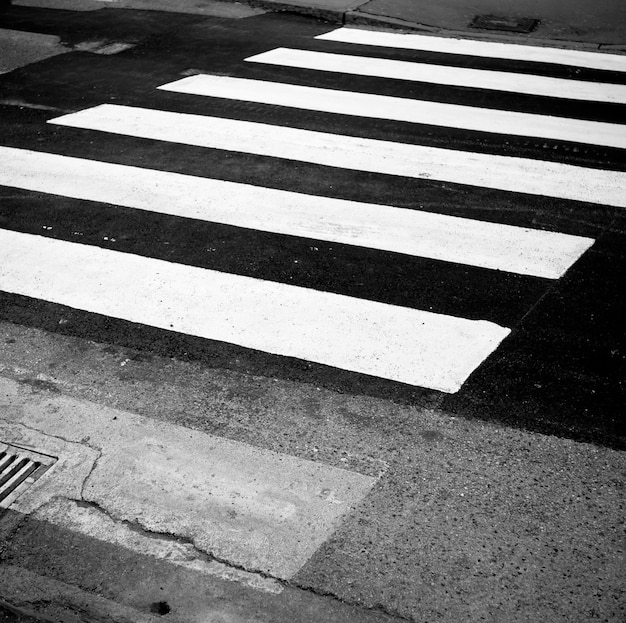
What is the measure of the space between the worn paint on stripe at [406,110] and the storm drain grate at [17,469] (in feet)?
17.9

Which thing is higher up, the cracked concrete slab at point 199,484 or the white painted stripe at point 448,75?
the white painted stripe at point 448,75

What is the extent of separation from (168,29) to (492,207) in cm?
682

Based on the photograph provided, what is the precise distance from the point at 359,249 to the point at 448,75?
173 inches

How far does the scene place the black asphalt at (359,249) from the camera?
497cm

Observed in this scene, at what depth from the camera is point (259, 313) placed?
5.62m

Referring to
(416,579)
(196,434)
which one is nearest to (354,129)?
(196,434)

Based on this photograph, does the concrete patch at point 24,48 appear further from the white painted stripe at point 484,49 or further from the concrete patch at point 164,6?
the white painted stripe at point 484,49

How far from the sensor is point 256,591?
3670mm

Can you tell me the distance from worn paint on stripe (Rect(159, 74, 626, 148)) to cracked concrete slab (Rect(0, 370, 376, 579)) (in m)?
5.11

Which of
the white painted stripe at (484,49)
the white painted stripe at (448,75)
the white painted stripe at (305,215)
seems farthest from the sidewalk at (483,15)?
the white painted stripe at (305,215)

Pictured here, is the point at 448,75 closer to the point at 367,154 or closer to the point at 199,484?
the point at 367,154

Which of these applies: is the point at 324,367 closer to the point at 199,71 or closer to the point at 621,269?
the point at 621,269

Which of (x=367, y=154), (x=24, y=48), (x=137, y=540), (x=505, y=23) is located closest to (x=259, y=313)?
(x=137, y=540)

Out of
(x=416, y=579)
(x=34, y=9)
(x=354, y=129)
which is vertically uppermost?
(x=34, y=9)
